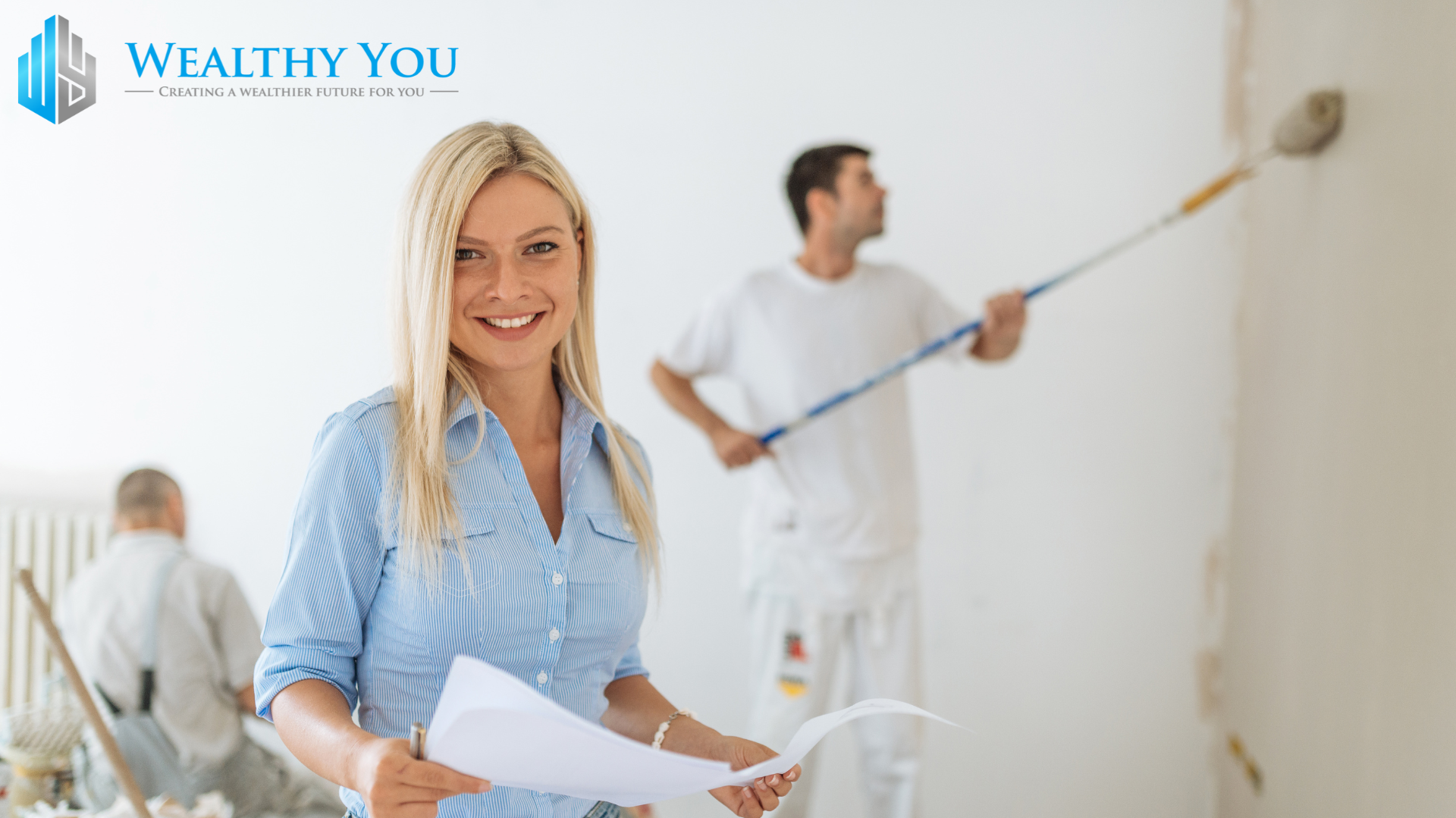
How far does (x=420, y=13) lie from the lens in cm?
237

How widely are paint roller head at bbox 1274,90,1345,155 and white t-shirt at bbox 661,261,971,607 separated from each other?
72 centimetres

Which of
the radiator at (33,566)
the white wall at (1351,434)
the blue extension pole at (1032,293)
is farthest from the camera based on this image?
the radiator at (33,566)

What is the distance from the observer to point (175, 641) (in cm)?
220

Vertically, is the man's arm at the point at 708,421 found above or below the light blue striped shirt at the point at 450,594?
above

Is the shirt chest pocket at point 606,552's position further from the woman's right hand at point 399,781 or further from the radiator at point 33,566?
the radiator at point 33,566

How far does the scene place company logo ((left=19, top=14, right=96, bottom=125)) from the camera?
240cm

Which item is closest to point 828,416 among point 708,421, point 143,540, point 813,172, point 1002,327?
point 708,421

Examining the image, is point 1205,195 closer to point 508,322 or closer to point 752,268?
point 752,268

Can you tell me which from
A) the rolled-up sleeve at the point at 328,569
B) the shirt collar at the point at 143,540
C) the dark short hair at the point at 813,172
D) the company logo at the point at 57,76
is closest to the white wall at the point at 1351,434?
the dark short hair at the point at 813,172

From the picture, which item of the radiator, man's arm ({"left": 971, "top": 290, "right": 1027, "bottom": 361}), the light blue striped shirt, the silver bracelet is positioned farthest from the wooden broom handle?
man's arm ({"left": 971, "top": 290, "right": 1027, "bottom": 361})

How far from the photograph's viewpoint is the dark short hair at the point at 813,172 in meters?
2.32

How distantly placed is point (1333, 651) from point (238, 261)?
2.38 m

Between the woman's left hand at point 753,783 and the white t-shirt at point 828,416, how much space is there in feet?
3.94

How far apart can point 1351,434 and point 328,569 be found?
1.53m
